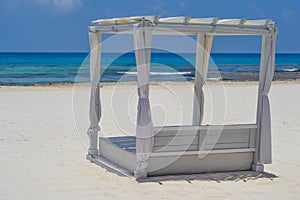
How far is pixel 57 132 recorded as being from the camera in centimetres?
1003

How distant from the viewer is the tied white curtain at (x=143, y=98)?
6098mm

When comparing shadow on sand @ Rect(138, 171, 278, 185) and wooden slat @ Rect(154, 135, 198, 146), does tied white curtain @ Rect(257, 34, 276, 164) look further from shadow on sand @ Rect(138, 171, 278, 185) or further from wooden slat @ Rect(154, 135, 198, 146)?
wooden slat @ Rect(154, 135, 198, 146)

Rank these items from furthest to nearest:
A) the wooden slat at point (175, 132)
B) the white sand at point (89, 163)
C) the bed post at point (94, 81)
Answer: the bed post at point (94, 81) < the wooden slat at point (175, 132) < the white sand at point (89, 163)

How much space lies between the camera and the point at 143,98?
6.27 m

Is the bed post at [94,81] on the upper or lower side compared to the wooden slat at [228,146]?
upper

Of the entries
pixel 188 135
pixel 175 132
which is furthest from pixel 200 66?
pixel 175 132

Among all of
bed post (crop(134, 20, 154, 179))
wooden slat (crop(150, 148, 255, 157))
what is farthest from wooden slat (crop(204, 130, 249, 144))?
bed post (crop(134, 20, 154, 179))

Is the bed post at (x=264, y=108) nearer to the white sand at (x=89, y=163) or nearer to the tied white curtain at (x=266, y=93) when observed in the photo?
the tied white curtain at (x=266, y=93)

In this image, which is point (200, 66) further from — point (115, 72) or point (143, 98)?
point (115, 72)

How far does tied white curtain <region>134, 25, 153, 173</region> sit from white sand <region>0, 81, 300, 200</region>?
1.19 ft

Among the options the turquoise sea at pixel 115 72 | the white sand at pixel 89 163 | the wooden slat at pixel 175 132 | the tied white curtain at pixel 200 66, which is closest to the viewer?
the white sand at pixel 89 163

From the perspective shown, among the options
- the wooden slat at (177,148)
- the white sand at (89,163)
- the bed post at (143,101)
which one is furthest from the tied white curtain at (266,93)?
the bed post at (143,101)

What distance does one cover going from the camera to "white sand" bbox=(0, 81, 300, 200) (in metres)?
5.85

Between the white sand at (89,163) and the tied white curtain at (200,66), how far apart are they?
1414 millimetres
